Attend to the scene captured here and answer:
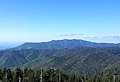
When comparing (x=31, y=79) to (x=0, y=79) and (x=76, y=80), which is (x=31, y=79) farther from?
(x=76, y=80)

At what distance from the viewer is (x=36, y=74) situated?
124m

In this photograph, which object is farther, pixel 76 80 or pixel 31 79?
pixel 76 80

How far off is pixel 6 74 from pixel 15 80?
16.5 ft

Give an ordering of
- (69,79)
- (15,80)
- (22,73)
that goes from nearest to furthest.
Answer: (15,80) → (22,73) → (69,79)

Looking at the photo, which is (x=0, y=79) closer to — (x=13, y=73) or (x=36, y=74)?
(x=13, y=73)

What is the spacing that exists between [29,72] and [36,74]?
4.96 metres

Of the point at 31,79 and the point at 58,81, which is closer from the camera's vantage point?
the point at 31,79

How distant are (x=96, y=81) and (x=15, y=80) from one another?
44.9 meters

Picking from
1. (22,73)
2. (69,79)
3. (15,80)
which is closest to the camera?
(15,80)

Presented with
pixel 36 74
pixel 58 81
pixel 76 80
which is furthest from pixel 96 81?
pixel 36 74

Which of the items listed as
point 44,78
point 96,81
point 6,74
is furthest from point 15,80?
point 96,81

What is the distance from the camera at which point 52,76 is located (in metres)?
132

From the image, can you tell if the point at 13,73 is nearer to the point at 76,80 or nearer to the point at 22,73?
the point at 22,73

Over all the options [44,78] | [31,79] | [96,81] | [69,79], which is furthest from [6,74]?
[96,81]
